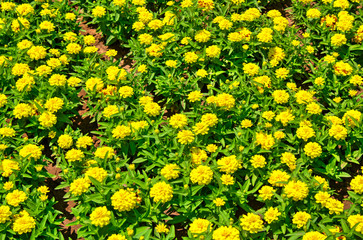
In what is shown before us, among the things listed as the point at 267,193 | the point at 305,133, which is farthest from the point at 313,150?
the point at 267,193

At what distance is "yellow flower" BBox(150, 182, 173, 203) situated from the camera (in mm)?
4172

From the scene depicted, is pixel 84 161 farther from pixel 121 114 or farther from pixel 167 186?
pixel 167 186

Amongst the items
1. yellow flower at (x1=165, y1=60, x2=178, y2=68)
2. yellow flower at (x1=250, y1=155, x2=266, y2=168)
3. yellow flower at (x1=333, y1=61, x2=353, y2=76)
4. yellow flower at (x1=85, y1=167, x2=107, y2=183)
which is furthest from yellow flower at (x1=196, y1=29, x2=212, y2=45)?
yellow flower at (x1=85, y1=167, x2=107, y2=183)

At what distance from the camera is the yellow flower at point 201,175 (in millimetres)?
4289

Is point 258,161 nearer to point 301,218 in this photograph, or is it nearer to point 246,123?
point 246,123

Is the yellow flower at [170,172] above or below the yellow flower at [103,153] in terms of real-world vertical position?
below

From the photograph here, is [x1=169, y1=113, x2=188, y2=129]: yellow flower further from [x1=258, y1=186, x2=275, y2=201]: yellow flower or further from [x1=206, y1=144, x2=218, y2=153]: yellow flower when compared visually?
[x1=258, y1=186, x2=275, y2=201]: yellow flower

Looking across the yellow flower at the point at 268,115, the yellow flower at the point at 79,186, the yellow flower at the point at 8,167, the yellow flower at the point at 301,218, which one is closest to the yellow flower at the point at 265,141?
the yellow flower at the point at 268,115

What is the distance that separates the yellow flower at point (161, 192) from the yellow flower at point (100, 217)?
0.57m

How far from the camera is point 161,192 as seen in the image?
4172 mm

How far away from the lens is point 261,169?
4715 mm

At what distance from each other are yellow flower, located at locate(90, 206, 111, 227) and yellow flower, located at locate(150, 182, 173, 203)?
0.57 meters

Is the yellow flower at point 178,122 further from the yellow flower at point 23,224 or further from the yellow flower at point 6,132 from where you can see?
the yellow flower at point 6,132

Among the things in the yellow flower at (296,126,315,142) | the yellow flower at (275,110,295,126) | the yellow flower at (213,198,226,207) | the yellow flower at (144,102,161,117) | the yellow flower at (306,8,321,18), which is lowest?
the yellow flower at (213,198,226,207)
